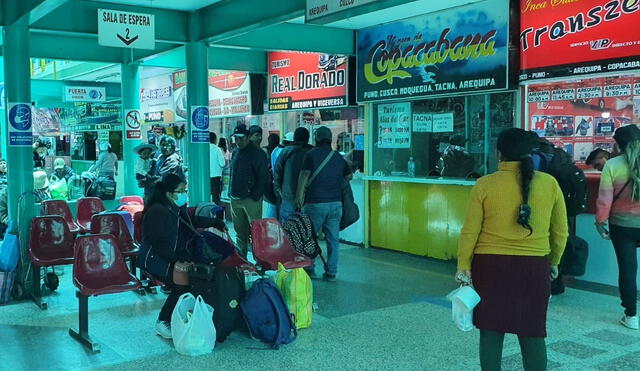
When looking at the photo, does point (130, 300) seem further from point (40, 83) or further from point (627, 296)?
point (40, 83)

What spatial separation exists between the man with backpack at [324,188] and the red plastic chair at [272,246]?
70 centimetres

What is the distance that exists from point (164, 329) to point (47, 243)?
6.66ft

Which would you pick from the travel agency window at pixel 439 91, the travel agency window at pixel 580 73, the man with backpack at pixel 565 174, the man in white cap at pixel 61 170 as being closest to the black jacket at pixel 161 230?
the man with backpack at pixel 565 174

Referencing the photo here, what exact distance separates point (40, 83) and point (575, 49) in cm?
1369

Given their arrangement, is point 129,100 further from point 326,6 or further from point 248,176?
point 326,6

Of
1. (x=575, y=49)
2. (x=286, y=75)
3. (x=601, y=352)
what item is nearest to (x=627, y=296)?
(x=601, y=352)

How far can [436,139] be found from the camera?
8.66 meters

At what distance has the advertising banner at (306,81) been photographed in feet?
32.7

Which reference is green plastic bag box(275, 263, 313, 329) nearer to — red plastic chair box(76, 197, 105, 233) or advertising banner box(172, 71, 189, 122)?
red plastic chair box(76, 197, 105, 233)

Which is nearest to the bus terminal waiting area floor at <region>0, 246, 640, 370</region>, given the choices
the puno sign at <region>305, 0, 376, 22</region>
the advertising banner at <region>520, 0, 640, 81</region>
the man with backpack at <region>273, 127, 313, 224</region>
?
the man with backpack at <region>273, 127, 313, 224</region>

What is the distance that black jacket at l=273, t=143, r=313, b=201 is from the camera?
290 inches

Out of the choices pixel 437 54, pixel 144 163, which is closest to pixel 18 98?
pixel 144 163

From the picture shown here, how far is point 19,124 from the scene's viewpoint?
6.75m

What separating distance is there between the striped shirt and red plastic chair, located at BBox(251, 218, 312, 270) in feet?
8.88
